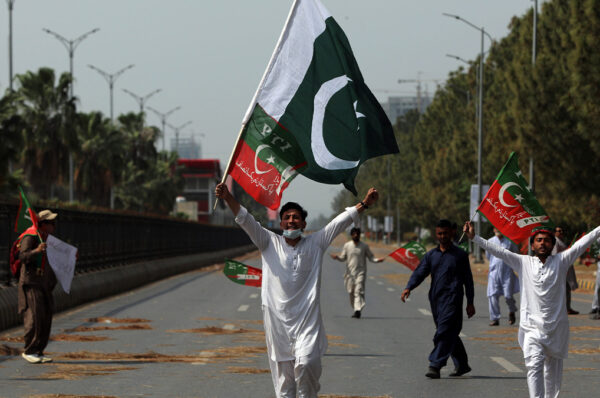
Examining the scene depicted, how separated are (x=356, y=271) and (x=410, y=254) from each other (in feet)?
9.58

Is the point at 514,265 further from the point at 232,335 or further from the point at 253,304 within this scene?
the point at 253,304

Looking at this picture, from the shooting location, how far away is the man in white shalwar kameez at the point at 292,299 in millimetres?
Result: 8018

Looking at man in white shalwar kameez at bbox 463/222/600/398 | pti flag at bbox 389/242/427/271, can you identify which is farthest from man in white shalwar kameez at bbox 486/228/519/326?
man in white shalwar kameez at bbox 463/222/600/398

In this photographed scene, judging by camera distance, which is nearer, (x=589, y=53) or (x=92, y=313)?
(x=92, y=313)

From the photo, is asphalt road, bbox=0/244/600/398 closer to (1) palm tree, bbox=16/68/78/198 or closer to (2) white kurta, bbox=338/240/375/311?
(2) white kurta, bbox=338/240/375/311

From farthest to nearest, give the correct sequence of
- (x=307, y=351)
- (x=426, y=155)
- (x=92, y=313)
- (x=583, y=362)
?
(x=426, y=155), (x=92, y=313), (x=583, y=362), (x=307, y=351)

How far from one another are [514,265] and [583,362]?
408 centimetres

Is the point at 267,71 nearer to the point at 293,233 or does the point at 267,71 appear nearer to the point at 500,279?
the point at 293,233

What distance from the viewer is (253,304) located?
24031mm

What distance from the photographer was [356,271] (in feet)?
67.0

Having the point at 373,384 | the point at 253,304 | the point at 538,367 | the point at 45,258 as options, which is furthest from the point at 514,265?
the point at 253,304

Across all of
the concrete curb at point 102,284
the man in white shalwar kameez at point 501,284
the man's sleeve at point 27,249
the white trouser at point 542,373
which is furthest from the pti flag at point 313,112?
the man in white shalwar kameez at point 501,284

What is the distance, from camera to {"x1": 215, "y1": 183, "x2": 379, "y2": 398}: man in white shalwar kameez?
26.3 feet

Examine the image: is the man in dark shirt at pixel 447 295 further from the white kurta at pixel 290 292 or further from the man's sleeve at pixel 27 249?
the man's sleeve at pixel 27 249
